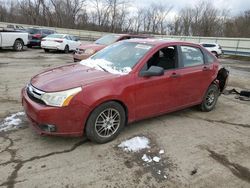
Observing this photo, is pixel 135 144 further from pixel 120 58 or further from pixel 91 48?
pixel 91 48

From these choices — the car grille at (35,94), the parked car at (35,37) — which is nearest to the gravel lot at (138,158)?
the car grille at (35,94)

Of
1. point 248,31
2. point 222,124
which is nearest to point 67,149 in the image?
point 222,124

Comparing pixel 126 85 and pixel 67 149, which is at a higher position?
pixel 126 85

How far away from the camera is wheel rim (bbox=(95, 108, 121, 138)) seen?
4.15 m

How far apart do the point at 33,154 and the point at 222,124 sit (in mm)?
3714

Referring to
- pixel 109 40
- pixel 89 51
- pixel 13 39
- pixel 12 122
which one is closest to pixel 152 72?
pixel 12 122

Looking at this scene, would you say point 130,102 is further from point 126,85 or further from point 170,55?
point 170,55

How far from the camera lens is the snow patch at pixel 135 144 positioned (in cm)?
417

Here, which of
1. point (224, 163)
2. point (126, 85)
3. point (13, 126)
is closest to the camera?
point (224, 163)

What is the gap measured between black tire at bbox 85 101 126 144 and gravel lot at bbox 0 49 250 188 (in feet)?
0.46

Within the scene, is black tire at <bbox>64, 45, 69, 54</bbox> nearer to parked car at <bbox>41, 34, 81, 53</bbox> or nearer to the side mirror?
parked car at <bbox>41, 34, 81, 53</bbox>

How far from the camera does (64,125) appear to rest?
3.84m

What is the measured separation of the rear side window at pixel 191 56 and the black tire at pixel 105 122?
1875mm

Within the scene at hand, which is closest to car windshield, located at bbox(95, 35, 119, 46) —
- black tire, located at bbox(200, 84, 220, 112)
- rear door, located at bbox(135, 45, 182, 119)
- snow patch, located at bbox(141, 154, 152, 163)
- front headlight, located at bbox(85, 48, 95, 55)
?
front headlight, located at bbox(85, 48, 95, 55)
